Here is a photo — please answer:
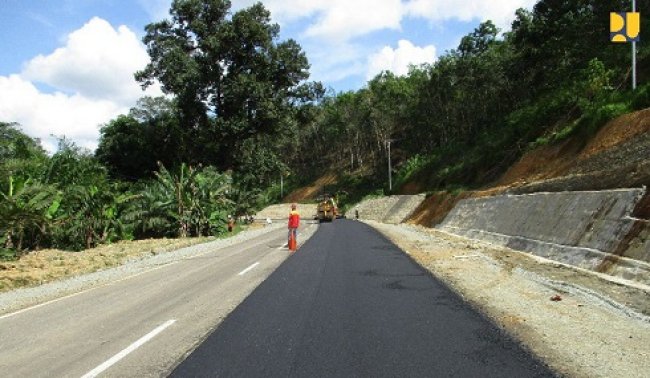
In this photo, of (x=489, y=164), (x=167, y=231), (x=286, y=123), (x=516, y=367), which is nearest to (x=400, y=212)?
(x=489, y=164)

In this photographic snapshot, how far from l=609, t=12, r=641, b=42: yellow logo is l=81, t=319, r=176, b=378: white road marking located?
2178 centimetres

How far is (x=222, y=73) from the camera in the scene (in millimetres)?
42844

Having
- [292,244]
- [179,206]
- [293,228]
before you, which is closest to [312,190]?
[179,206]

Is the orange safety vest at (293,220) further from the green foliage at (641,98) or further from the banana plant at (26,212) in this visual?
the green foliage at (641,98)

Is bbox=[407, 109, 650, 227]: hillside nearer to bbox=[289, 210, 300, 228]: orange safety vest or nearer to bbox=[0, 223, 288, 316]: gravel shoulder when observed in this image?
bbox=[289, 210, 300, 228]: orange safety vest

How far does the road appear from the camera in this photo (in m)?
6.01

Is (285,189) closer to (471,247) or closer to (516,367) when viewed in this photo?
(471,247)

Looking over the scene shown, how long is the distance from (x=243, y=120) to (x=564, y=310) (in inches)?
1392

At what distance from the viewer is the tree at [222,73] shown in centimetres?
4009

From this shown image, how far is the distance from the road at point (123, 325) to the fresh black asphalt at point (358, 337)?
472 mm

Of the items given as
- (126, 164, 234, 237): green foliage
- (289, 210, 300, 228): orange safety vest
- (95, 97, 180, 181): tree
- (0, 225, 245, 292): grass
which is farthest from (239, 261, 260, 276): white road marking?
(95, 97, 180, 181): tree

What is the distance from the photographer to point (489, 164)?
140ft

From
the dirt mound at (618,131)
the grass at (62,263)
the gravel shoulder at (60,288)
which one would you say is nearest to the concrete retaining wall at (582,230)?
the dirt mound at (618,131)

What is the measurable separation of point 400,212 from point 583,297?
4157 centimetres
